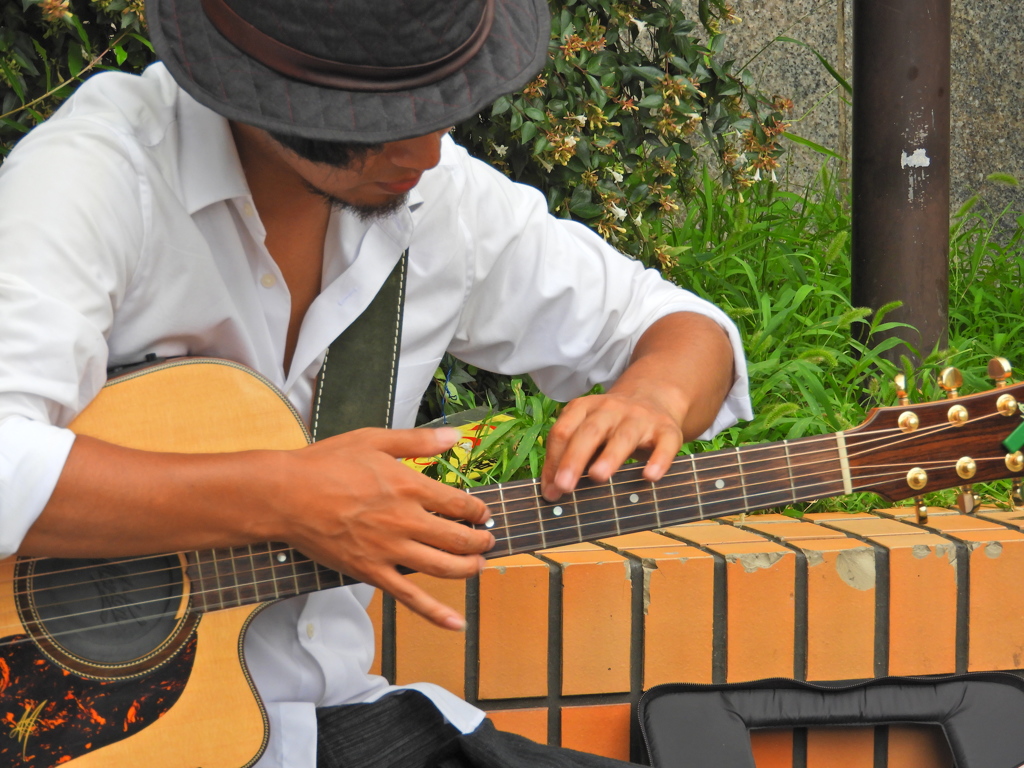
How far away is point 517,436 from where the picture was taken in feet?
7.69

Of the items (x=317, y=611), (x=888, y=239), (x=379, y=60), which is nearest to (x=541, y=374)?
(x=317, y=611)

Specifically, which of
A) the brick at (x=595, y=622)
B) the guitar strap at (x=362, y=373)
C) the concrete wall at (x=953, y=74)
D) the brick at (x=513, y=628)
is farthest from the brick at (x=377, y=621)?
the concrete wall at (x=953, y=74)

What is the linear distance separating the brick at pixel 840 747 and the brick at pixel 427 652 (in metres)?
0.67

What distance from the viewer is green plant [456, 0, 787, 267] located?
263 centimetres

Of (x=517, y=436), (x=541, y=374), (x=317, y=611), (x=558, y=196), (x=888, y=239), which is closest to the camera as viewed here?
Result: (x=317, y=611)

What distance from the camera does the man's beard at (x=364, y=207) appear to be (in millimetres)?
1451

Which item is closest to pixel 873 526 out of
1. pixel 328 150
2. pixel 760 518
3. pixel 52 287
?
pixel 760 518

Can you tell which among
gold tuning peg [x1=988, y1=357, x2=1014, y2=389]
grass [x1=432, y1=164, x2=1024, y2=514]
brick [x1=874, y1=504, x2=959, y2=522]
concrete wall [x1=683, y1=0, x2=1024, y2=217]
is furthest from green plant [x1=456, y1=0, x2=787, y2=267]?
gold tuning peg [x1=988, y1=357, x2=1014, y2=389]

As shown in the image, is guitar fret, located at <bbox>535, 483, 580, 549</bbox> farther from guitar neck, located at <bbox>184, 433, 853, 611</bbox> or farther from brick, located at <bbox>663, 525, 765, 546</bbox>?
brick, located at <bbox>663, 525, 765, 546</bbox>

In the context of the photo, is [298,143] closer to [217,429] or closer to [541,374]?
[217,429]

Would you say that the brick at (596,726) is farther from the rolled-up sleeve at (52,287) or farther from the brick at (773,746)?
the rolled-up sleeve at (52,287)

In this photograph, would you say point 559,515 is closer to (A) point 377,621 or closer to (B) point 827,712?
(A) point 377,621

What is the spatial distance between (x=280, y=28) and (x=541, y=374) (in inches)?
31.8

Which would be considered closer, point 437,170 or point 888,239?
point 437,170
